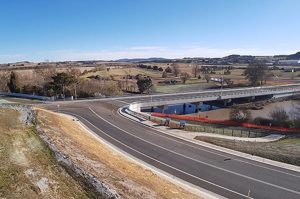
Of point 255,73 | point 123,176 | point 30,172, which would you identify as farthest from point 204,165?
point 255,73

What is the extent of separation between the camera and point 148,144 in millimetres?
32938

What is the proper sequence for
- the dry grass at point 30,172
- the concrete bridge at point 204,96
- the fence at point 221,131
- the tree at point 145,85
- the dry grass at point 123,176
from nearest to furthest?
the dry grass at point 30,172
the dry grass at point 123,176
the fence at point 221,131
the concrete bridge at point 204,96
the tree at point 145,85

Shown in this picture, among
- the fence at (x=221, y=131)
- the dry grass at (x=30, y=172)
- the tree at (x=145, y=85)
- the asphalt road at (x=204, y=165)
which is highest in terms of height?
the dry grass at (x=30, y=172)

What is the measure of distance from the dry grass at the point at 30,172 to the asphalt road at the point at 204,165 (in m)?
9.91

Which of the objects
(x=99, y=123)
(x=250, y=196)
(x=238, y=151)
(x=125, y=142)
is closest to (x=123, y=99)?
(x=99, y=123)

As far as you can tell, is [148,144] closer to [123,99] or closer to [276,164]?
[276,164]

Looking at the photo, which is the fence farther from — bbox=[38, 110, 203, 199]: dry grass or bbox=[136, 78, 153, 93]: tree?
bbox=[136, 78, 153, 93]: tree

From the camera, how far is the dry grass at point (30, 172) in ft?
46.4

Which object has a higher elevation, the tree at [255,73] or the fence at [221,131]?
the tree at [255,73]

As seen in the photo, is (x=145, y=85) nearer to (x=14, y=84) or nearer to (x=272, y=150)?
(x=14, y=84)

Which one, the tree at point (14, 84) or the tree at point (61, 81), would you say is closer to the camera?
the tree at point (61, 81)

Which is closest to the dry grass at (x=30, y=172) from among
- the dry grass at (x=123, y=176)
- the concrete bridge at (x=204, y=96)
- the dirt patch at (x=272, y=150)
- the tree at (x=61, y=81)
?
the dry grass at (x=123, y=176)

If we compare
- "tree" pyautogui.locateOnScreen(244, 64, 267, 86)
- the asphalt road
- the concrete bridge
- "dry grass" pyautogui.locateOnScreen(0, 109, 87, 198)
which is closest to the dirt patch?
the asphalt road

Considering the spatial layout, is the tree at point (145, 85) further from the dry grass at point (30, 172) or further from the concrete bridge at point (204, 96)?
the dry grass at point (30, 172)
